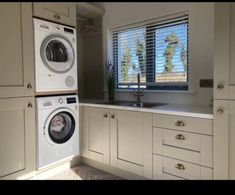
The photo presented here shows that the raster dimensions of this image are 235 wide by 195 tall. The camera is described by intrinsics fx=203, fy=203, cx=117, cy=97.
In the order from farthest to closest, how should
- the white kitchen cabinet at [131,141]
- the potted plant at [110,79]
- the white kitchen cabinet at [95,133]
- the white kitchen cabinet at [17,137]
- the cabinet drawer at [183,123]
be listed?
the potted plant at [110,79] < the white kitchen cabinet at [95,133] < the white kitchen cabinet at [131,141] < the white kitchen cabinet at [17,137] < the cabinet drawer at [183,123]

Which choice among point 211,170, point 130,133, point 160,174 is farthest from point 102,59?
point 211,170

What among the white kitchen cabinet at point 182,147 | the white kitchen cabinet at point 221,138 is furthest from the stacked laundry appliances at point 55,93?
the white kitchen cabinet at point 221,138

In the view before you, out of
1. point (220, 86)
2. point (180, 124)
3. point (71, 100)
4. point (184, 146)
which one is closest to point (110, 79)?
point (71, 100)

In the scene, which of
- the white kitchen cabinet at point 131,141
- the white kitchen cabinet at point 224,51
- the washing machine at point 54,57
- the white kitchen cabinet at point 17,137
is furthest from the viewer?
the washing machine at point 54,57

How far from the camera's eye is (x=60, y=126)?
2512 millimetres

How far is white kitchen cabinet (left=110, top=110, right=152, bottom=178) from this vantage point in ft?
6.78

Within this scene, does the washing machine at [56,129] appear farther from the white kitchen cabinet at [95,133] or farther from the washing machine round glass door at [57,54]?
the washing machine round glass door at [57,54]

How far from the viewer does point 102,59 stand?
10.6 feet

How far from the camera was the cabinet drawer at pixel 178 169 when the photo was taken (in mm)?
1732

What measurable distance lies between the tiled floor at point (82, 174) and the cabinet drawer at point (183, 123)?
912 millimetres

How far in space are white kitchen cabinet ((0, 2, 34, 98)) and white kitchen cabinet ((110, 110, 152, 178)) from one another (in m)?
1.00

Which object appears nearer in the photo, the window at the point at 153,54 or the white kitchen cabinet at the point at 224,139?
the white kitchen cabinet at the point at 224,139

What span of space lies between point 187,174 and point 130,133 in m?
0.69

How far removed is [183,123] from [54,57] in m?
1.63
